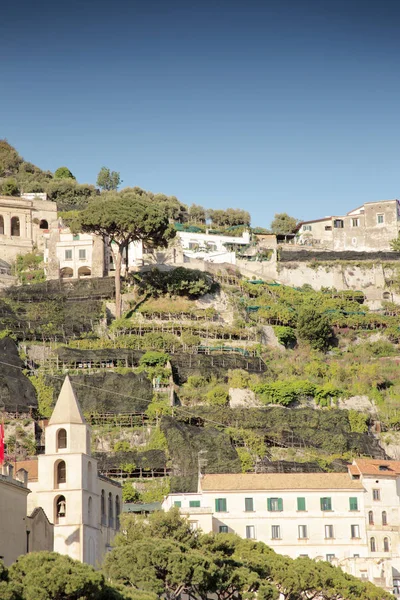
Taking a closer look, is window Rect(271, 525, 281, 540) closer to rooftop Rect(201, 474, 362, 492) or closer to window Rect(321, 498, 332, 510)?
rooftop Rect(201, 474, 362, 492)

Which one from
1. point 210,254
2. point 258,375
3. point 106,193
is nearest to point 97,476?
point 258,375

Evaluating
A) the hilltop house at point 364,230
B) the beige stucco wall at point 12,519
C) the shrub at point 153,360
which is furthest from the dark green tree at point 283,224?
the beige stucco wall at point 12,519

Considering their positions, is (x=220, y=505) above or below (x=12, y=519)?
below

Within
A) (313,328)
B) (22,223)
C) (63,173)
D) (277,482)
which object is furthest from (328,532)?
(63,173)

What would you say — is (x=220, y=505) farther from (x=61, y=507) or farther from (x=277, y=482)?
(x=61, y=507)

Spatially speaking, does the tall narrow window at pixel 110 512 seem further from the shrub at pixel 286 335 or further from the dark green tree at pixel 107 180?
the dark green tree at pixel 107 180

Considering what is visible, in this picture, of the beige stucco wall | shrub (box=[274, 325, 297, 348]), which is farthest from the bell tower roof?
Result: shrub (box=[274, 325, 297, 348])

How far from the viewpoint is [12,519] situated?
5162 cm

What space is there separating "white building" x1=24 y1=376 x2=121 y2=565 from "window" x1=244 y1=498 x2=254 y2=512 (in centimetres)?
1450

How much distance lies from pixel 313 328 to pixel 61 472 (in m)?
44.9

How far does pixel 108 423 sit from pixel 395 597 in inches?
1063

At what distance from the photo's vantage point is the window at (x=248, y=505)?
74.0m

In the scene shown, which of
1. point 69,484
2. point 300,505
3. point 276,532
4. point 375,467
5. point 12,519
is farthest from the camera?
point 375,467

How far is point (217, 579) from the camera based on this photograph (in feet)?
174
